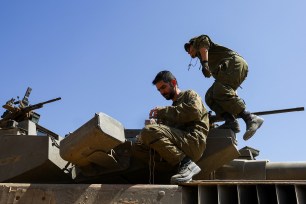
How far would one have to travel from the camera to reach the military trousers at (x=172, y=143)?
Answer: 4.47 metres

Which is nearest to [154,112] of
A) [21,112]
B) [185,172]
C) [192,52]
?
[185,172]

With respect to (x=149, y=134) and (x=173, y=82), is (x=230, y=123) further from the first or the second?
(x=149, y=134)

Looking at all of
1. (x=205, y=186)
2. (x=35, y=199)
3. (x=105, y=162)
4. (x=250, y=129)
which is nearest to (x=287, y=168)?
(x=250, y=129)

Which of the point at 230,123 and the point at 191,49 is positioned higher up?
the point at 191,49

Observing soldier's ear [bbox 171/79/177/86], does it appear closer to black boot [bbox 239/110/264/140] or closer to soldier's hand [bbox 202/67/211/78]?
soldier's hand [bbox 202/67/211/78]

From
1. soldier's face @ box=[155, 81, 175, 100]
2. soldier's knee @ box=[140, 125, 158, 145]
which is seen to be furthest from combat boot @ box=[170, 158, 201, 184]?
soldier's face @ box=[155, 81, 175, 100]

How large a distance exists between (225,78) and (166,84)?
3.91 feet

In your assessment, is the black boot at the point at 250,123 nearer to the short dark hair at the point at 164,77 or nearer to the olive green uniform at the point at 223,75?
the olive green uniform at the point at 223,75

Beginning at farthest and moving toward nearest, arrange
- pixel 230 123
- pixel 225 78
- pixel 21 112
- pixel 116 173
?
pixel 21 112 < pixel 225 78 < pixel 230 123 < pixel 116 173

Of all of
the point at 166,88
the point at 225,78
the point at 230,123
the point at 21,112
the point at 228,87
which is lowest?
the point at 230,123

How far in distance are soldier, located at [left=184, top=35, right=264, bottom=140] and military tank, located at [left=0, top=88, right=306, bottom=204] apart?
0.81 feet

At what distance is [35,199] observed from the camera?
4.27 metres

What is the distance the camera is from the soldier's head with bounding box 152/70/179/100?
5.12 metres

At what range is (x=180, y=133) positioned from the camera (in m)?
4.60
